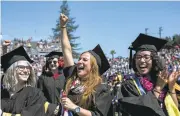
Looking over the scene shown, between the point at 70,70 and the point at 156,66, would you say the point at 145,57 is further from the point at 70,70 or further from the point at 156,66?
the point at 70,70

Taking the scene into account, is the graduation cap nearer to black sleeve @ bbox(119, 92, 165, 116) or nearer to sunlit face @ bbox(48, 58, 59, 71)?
black sleeve @ bbox(119, 92, 165, 116)

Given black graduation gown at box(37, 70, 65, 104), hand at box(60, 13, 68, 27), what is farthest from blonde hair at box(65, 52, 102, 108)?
black graduation gown at box(37, 70, 65, 104)

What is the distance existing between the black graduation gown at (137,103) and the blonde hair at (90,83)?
35cm

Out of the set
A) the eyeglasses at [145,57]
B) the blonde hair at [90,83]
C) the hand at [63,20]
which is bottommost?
the blonde hair at [90,83]

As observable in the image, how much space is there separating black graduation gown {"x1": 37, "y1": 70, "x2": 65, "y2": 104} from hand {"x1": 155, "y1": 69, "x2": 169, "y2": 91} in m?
3.17

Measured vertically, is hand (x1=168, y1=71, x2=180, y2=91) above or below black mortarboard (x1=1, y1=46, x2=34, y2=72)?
below

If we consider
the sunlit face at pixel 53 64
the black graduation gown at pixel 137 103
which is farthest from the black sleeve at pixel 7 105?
the sunlit face at pixel 53 64

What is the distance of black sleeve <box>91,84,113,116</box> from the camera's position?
3.81 m

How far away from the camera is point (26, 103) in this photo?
4152 millimetres

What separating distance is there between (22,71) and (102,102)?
114cm

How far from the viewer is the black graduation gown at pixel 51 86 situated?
6754 mm

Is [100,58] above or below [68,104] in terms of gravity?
above

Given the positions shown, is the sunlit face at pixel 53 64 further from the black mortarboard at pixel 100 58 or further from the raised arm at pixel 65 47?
the black mortarboard at pixel 100 58

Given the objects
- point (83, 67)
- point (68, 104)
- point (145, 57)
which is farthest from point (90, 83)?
point (145, 57)
